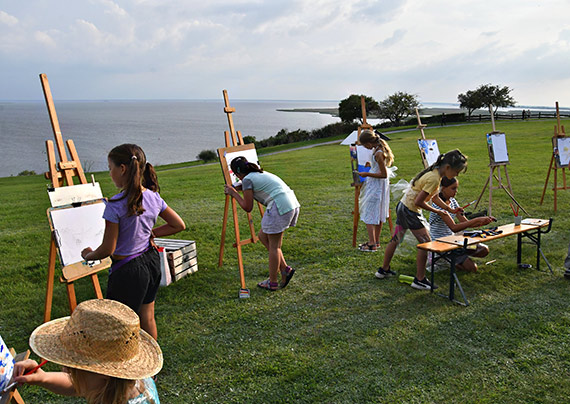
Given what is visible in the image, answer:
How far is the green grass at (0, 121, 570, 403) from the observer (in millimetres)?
3654

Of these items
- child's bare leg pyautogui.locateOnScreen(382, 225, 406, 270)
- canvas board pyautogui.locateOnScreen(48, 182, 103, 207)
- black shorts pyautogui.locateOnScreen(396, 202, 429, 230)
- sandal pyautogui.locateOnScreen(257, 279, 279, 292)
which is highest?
canvas board pyautogui.locateOnScreen(48, 182, 103, 207)

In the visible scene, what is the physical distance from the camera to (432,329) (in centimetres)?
454

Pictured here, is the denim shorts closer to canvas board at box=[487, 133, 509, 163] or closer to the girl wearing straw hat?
the girl wearing straw hat

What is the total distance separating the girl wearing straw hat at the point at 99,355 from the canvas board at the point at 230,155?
395 cm

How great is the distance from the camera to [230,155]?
607 cm

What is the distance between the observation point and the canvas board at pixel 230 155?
5926mm

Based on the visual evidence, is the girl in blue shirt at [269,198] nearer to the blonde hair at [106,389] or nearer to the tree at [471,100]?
the blonde hair at [106,389]

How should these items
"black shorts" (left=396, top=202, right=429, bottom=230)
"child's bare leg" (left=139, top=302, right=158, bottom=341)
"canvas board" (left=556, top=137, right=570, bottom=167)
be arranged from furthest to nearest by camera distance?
"canvas board" (left=556, top=137, right=570, bottom=167) → "black shorts" (left=396, top=202, right=429, bottom=230) → "child's bare leg" (left=139, top=302, right=158, bottom=341)

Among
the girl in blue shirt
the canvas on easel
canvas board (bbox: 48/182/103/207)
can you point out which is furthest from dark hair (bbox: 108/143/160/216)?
the canvas on easel

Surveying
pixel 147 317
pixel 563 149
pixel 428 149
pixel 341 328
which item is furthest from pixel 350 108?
pixel 147 317

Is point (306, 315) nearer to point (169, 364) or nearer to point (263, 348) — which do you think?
point (263, 348)

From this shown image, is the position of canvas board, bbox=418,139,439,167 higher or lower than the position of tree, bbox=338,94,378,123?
lower

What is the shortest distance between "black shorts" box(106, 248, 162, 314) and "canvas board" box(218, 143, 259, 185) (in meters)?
2.64

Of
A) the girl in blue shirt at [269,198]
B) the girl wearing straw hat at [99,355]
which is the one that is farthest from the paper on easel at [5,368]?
the girl in blue shirt at [269,198]
